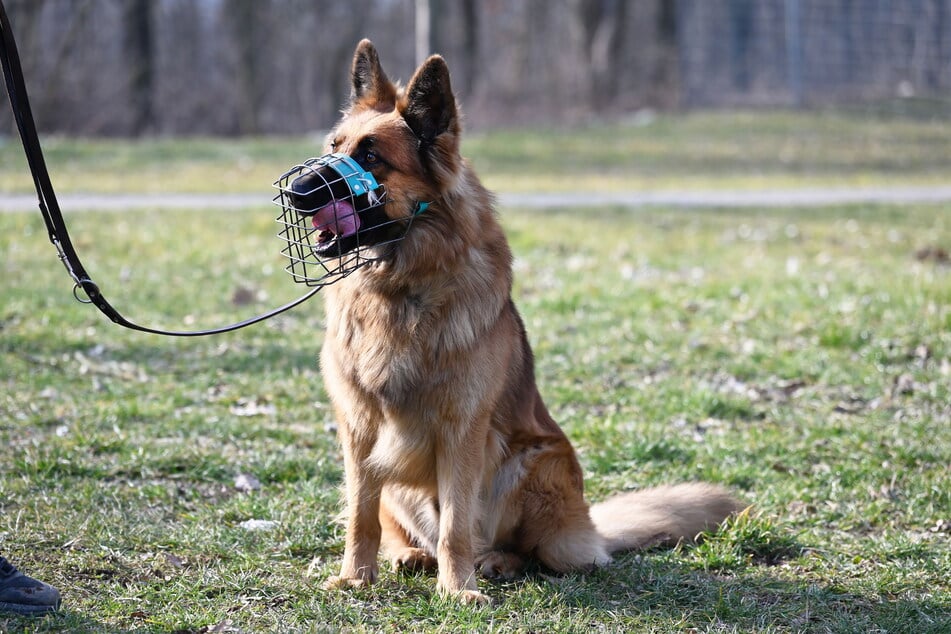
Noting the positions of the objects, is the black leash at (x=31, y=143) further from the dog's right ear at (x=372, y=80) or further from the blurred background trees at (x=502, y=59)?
the blurred background trees at (x=502, y=59)

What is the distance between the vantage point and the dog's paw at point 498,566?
13.4ft

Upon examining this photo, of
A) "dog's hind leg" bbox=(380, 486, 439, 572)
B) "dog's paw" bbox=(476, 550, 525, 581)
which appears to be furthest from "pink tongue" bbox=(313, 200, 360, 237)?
"dog's paw" bbox=(476, 550, 525, 581)

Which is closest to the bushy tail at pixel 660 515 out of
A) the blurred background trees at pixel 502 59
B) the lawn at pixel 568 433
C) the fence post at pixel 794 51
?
the lawn at pixel 568 433

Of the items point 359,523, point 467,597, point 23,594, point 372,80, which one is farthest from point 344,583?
point 372,80

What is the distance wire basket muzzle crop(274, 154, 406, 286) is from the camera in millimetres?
3533

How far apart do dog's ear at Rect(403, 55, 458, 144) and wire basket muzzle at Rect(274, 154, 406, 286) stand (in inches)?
12.4

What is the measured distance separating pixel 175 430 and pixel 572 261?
17.8 ft

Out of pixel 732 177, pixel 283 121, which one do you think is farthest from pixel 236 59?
pixel 732 177

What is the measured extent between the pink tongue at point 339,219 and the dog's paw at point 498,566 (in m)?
1.51

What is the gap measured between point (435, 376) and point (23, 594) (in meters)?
1.67

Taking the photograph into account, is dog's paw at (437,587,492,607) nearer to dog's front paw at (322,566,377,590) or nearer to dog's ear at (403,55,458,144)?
dog's front paw at (322,566,377,590)

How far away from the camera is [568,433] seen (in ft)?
19.0

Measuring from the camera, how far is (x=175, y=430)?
564 cm

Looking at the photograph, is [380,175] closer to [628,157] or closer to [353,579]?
[353,579]
